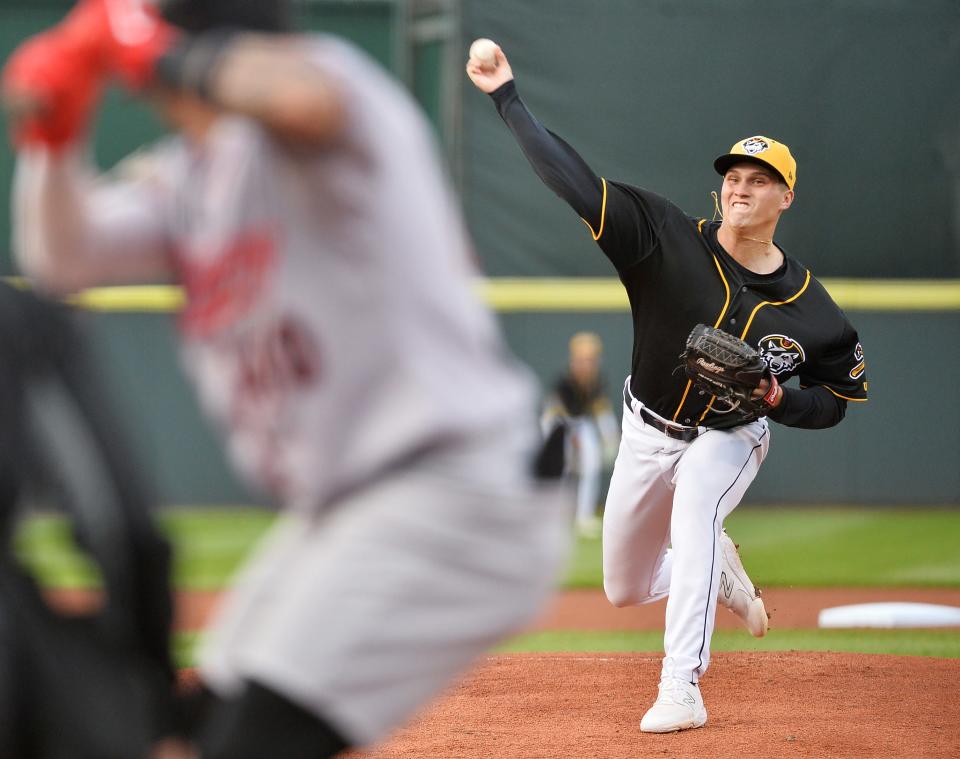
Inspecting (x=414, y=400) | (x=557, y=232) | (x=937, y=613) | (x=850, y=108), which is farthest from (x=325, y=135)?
(x=850, y=108)

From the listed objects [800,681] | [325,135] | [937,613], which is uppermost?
[325,135]

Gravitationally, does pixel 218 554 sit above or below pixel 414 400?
below

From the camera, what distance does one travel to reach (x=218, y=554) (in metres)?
9.88

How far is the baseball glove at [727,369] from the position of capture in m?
4.54

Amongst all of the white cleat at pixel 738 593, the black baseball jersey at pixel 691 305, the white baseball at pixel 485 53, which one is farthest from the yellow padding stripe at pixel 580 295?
the white baseball at pixel 485 53

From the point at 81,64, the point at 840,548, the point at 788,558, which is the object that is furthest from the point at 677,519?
the point at 840,548

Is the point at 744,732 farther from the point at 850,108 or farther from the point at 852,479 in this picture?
the point at 850,108

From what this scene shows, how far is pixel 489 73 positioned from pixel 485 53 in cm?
14

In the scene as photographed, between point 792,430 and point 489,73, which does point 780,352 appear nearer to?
point 489,73

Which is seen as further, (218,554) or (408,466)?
(218,554)

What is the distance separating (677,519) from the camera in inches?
183

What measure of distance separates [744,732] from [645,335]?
1.41m

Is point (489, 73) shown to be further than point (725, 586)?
No

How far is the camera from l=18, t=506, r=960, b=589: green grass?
903 cm
